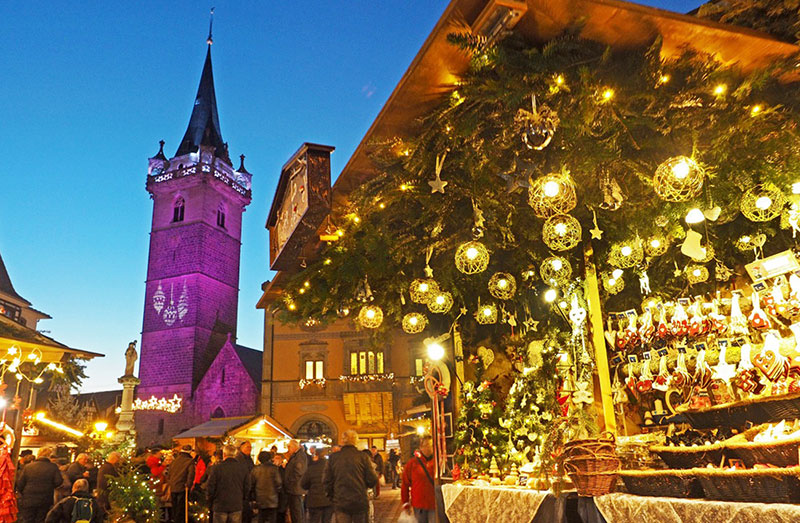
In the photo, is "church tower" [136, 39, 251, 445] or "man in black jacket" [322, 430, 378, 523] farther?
"church tower" [136, 39, 251, 445]

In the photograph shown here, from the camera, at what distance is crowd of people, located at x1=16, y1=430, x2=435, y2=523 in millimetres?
6566

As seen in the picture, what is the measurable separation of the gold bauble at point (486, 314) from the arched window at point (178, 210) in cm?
3704

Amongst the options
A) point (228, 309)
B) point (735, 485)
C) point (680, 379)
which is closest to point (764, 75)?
point (735, 485)

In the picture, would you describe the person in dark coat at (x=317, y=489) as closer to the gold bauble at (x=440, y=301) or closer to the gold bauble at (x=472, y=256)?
the gold bauble at (x=440, y=301)

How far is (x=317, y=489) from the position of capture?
27.3 feet

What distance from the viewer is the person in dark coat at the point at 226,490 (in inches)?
315

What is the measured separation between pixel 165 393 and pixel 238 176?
58.7 feet

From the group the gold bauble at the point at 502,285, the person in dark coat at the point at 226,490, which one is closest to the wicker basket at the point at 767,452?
the gold bauble at the point at 502,285

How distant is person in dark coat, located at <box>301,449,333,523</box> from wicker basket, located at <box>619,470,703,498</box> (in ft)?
16.5

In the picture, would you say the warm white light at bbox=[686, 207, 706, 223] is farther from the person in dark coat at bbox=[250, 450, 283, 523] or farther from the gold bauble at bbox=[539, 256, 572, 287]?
the person in dark coat at bbox=[250, 450, 283, 523]

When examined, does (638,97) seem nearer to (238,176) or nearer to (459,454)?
(459,454)

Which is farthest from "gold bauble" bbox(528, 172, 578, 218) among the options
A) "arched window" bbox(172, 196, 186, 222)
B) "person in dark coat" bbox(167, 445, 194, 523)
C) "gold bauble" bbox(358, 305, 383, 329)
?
"arched window" bbox(172, 196, 186, 222)

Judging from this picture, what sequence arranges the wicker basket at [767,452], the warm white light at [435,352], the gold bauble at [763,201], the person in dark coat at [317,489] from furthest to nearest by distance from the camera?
1. the warm white light at [435,352]
2. the person in dark coat at [317,489]
3. the gold bauble at [763,201]
4. the wicker basket at [767,452]

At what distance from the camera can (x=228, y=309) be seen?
4166cm
